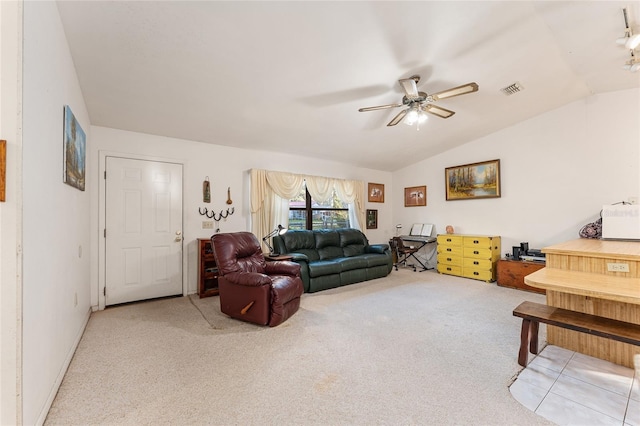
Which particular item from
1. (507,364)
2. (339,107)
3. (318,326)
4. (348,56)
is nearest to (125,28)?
(348,56)

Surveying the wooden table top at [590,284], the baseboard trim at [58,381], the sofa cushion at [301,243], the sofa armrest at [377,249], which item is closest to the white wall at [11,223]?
the baseboard trim at [58,381]

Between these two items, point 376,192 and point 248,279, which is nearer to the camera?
point 248,279

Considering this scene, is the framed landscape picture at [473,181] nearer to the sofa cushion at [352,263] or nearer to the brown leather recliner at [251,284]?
the sofa cushion at [352,263]

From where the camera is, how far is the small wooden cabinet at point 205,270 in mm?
4012

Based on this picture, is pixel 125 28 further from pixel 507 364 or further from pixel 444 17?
pixel 507 364

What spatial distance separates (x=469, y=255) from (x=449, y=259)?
0.41 metres

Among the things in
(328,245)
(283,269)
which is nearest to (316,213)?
(328,245)

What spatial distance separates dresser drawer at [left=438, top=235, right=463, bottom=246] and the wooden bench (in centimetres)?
301

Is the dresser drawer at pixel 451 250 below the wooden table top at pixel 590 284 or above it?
below

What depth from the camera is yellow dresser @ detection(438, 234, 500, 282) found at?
15.9 ft

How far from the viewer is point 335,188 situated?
580cm

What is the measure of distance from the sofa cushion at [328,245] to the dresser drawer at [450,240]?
211cm

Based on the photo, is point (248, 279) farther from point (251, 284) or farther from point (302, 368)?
point (302, 368)

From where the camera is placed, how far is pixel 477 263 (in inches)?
196
